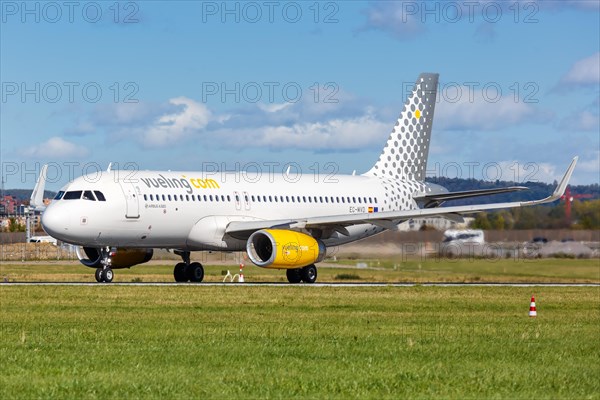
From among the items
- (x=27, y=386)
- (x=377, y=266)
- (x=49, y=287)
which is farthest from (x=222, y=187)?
(x=27, y=386)

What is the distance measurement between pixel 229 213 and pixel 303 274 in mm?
3523

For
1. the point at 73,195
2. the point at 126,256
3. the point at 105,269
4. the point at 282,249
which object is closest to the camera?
the point at 73,195

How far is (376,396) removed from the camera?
1405cm

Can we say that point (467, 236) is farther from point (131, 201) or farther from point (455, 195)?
point (131, 201)

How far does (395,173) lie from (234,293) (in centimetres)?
1875

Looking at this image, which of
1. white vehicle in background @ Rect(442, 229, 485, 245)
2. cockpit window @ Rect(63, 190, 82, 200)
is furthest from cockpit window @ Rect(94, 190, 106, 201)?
white vehicle in background @ Rect(442, 229, 485, 245)

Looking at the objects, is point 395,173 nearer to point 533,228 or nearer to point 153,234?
point 533,228

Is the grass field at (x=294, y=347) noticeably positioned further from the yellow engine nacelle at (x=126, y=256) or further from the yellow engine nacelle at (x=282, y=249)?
the yellow engine nacelle at (x=126, y=256)

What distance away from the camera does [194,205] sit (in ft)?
142

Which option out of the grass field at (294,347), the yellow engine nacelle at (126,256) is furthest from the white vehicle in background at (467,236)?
the grass field at (294,347)

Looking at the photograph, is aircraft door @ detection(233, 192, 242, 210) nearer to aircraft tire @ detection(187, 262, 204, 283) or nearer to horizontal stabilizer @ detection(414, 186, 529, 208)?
aircraft tire @ detection(187, 262, 204, 283)

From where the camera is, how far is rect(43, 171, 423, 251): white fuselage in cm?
4050

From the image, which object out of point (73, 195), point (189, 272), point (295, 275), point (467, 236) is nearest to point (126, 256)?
point (189, 272)

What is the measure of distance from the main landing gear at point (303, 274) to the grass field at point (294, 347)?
11.4 m
